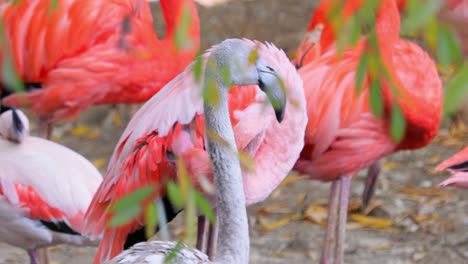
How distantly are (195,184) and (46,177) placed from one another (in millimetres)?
637

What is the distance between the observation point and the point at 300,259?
357 centimetres

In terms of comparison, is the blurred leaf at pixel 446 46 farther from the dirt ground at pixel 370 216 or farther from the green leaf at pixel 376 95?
the dirt ground at pixel 370 216

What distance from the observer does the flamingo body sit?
3.41 meters

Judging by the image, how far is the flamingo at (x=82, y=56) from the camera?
3414mm

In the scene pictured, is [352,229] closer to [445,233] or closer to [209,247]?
[445,233]

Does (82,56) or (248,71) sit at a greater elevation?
(248,71)

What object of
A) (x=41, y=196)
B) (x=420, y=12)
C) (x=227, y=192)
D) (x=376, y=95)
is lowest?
(x=41, y=196)

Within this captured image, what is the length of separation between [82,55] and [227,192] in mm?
1436

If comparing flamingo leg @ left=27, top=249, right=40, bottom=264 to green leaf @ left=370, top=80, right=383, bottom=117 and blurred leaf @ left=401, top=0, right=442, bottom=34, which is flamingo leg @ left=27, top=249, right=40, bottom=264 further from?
blurred leaf @ left=401, top=0, right=442, bottom=34

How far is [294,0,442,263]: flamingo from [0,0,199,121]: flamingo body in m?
0.66

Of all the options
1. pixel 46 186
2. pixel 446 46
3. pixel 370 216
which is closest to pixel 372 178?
pixel 370 216

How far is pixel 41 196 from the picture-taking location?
2.95 meters

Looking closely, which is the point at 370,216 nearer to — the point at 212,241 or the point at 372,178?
the point at 372,178

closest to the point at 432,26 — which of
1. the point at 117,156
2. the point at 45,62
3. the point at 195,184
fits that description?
the point at 195,184
